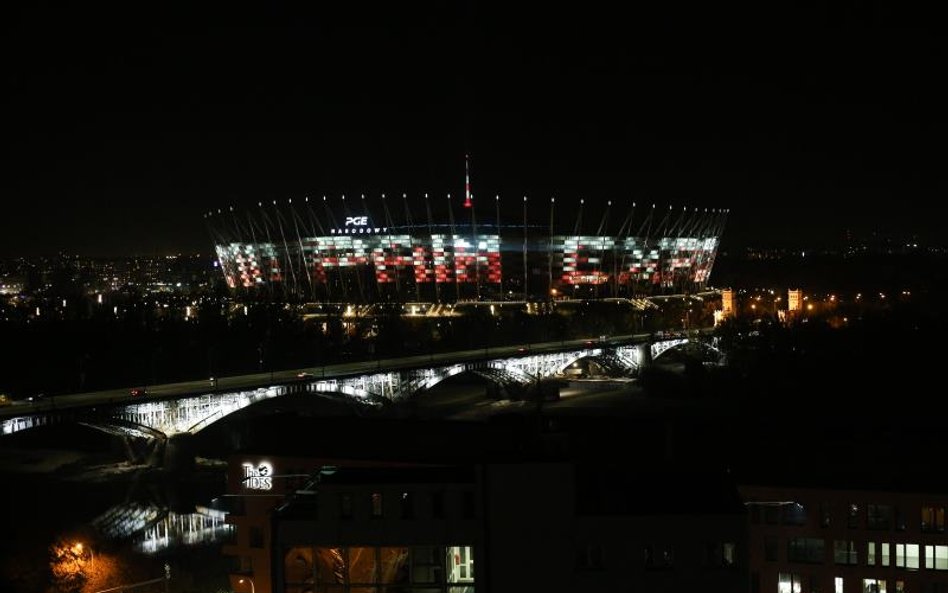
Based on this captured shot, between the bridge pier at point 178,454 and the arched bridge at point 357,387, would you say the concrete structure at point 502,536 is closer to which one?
the arched bridge at point 357,387

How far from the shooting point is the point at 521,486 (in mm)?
11711

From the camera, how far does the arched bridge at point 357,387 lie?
35.3m

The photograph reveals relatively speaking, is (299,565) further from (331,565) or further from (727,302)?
(727,302)

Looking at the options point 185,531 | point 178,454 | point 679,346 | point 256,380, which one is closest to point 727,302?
point 679,346

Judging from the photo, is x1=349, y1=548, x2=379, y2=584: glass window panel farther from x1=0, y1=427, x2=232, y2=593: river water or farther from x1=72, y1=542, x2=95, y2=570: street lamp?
x1=72, y1=542, x2=95, y2=570: street lamp

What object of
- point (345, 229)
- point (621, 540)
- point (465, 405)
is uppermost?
point (345, 229)

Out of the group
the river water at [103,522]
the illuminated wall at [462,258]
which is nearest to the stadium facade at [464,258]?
the illuminated wall at [462,258]

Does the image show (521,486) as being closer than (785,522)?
Yes

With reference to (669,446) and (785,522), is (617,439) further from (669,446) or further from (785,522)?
(785,522)

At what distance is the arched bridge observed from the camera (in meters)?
35.3

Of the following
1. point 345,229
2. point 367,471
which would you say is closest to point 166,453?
point 367,471

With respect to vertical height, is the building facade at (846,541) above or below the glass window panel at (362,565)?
below

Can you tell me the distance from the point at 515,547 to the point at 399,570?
138 cm

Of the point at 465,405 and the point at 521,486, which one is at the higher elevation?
the point at 521,486
